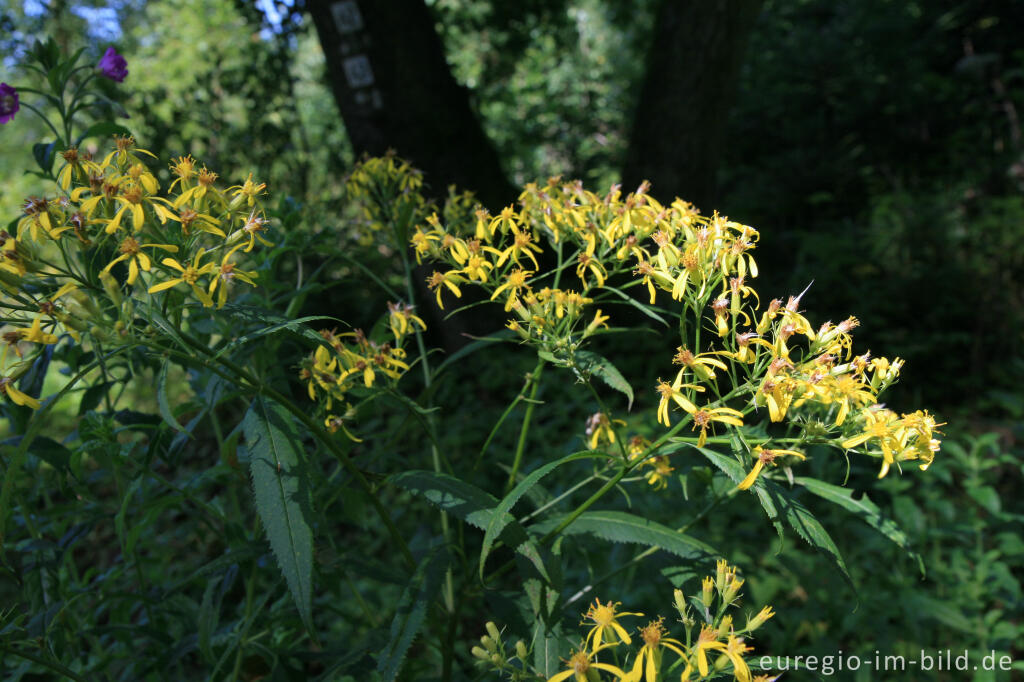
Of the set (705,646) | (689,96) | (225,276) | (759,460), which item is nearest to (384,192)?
(225,276)

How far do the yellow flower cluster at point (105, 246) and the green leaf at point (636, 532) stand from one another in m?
0.77

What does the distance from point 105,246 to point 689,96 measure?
4017 mm

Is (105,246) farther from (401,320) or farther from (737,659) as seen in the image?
(737,659)

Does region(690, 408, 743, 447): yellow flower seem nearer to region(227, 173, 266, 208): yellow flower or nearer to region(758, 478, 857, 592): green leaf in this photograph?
region(758, 478, 857, 592): green leaf

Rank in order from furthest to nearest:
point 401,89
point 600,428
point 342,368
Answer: point 401,89, point 600,428, point 342,368

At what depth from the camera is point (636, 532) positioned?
1.26m

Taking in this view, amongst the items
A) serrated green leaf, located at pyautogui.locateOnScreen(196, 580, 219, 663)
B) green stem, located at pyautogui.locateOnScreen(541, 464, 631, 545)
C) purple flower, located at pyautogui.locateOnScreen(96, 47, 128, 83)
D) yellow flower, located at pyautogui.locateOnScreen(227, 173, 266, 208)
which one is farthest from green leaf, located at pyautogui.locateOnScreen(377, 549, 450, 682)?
purple flower, located at pyautogui.locateOnScreen(96, 47, 128, 83)

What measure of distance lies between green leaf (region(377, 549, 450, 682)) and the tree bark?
2.72 meters

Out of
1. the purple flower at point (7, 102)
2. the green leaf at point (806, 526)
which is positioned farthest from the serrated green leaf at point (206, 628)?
the purple flower at point (7, 102)

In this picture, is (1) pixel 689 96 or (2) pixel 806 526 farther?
(1) pixel 689 96

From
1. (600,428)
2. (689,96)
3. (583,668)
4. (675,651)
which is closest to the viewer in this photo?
(583,668)

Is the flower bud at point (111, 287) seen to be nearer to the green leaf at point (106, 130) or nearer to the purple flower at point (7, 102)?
the green leaf at point (106, 130)

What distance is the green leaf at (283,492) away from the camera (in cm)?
97

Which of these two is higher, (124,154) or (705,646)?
(124,154)
